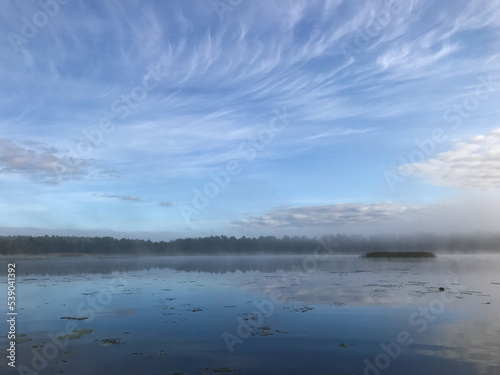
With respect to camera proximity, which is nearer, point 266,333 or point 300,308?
point 266,333

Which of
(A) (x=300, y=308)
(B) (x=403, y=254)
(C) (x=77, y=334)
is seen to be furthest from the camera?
(B) (x=403, y=254)

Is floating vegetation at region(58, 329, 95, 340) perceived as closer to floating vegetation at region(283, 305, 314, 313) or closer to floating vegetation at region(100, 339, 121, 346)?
floating vegetation at region(100, 339, 121, 346)

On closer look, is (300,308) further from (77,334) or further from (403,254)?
(403,254)

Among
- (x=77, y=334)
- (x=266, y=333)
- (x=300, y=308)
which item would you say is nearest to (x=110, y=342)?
(x=77, y=334)

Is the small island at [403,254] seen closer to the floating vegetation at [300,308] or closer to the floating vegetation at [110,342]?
the floating vegetation at [300,308]

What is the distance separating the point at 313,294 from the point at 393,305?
20.6ft

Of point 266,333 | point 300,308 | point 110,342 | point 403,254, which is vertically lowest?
point 110,342

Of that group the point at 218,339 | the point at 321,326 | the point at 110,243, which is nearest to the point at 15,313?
the point at 218,339

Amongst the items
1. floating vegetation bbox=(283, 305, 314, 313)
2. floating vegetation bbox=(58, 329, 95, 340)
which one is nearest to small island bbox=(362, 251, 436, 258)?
floating vegetation bbox=(283, 305, 314, 313)

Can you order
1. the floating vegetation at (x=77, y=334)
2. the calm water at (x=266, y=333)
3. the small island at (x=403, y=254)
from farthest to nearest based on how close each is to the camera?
the small island at (x=403, y=254)
the floating vegetation at (x=77, y=334)
the calm water at (x=266, y=333)

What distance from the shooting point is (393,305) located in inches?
885

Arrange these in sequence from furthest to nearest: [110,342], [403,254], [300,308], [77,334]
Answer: [403,254] < [300,308] < [77,334] < [110,342]

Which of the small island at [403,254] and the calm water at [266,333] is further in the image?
the small island at [403,254]

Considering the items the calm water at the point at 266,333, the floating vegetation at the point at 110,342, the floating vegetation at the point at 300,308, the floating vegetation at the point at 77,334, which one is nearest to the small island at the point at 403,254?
the calm water at the point at 266,333
